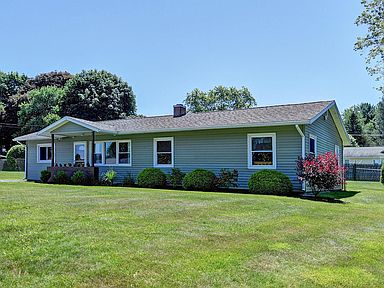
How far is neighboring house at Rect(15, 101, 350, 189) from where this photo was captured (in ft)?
50.0

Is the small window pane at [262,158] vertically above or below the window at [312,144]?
below

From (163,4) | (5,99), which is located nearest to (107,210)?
(163,4)

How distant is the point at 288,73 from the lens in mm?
25156

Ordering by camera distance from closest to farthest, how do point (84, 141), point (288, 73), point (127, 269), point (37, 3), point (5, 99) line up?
Result: point (127, 269) < point (37, 3) < point (84, 141) < point (288, 73) < point (5, 99)

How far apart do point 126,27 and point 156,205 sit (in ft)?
38.9

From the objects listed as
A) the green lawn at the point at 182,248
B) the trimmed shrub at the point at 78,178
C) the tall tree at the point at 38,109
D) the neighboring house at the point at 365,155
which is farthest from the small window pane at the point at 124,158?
the neighboring house at the point at 365,155

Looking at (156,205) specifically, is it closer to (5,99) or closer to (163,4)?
(163,4)

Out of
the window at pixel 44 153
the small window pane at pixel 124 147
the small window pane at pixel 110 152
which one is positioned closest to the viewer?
the small window pane at pixel 124 147

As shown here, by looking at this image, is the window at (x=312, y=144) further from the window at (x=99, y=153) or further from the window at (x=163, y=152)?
the window at (x=99, y=153)

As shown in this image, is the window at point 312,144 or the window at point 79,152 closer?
the window at point 312,144

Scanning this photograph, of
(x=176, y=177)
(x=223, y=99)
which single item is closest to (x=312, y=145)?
(x=176, y=177)

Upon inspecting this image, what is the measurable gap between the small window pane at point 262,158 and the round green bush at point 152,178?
13.6 ft

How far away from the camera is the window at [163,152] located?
59.6 ft

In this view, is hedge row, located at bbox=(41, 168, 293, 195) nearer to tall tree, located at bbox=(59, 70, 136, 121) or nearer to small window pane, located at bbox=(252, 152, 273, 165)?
small window pane, located at bbox=(252, 152, 273, 165)
